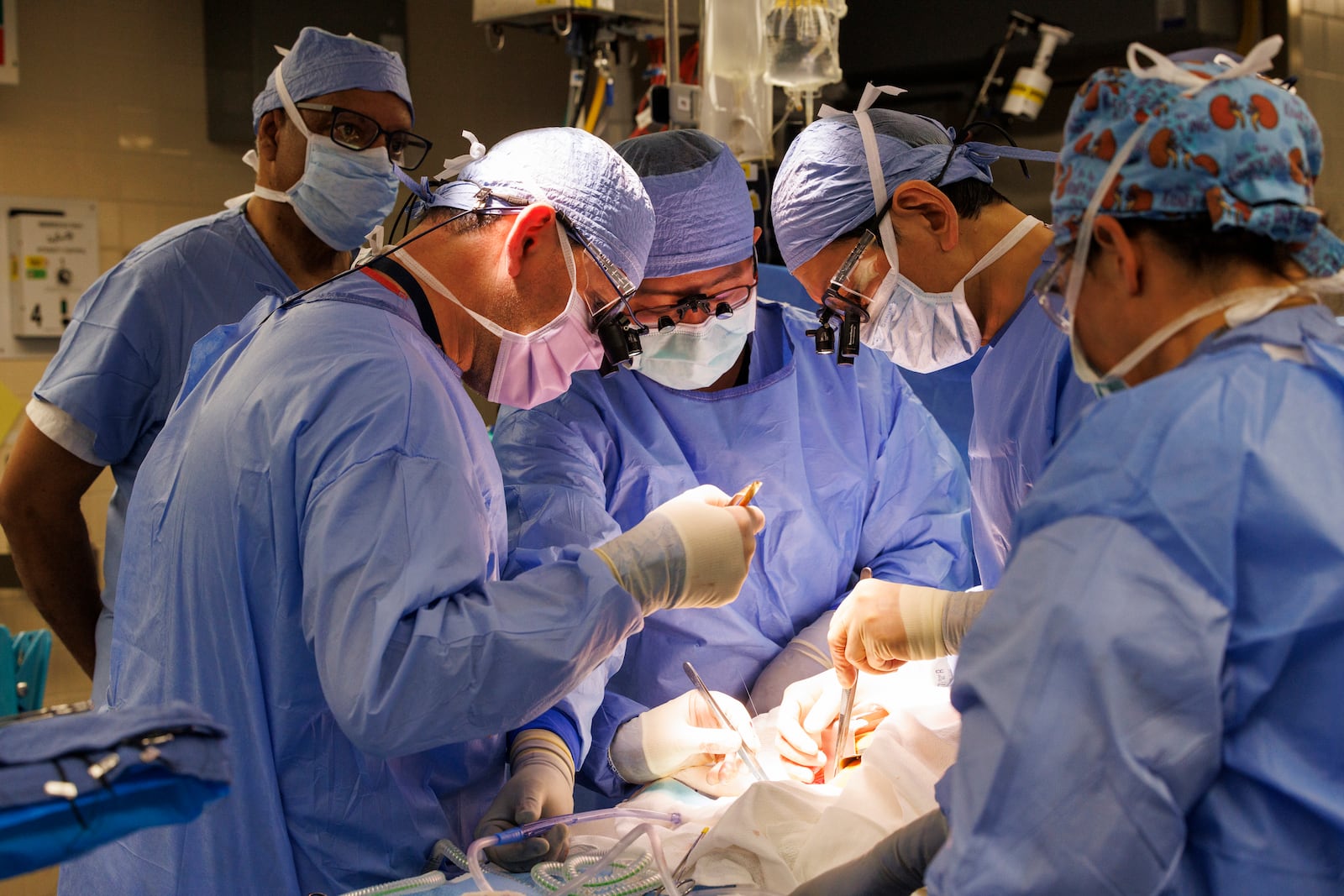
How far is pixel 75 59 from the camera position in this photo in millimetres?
4301

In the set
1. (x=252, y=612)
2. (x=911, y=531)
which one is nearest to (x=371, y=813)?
(x=252, y=612)

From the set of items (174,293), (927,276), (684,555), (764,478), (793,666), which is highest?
(927,276)

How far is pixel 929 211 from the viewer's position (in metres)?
2.07

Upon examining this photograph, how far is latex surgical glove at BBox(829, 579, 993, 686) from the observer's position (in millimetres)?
1930

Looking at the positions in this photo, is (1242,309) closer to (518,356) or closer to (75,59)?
(518,356)

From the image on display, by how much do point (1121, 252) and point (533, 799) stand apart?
3.71 feet

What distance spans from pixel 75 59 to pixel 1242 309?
4.37 m

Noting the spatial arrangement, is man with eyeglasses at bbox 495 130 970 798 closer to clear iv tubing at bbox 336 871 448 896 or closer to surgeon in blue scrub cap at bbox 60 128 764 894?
surgeon in blue scrub cap at bbox 60 128 764 894

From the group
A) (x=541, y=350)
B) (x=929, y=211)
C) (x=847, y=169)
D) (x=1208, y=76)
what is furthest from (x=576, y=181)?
(x=1208, y=76)

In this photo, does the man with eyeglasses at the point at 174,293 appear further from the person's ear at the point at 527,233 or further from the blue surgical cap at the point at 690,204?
the person's ear at the point at 527,233

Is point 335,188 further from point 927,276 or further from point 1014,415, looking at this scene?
point 1014,415

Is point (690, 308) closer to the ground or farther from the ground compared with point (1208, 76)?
closer to the ground

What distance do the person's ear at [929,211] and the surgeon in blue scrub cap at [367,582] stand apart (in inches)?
23.9

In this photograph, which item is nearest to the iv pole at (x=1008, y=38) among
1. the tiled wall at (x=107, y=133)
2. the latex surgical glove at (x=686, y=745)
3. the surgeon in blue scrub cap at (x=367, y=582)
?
the latex surgical glove at (x=686, y=745)
